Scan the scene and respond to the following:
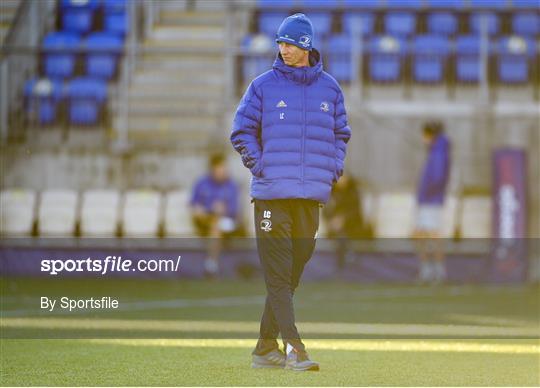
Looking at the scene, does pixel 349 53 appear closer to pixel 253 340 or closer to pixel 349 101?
pixel 349 101

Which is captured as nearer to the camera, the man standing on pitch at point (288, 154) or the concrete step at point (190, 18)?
the man standing on pitch at point (288, 154)

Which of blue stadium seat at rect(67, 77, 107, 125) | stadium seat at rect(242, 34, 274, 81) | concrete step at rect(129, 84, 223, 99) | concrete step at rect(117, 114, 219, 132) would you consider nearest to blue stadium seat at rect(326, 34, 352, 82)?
stadium seat at rect(242, 34, 274, 81)

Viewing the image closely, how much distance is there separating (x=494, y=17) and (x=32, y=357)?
14518mm

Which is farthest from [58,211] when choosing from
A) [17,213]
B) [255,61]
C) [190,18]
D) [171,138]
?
[190,18]

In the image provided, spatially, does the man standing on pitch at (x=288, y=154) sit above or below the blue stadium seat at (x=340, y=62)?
below

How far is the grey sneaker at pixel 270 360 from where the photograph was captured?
7008 mm

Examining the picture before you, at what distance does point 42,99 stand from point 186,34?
125 inches

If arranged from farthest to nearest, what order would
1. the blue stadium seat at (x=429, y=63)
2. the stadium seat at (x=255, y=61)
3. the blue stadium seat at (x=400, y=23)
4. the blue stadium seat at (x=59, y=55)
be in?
1. the blue stadium seat at (x=400, y=23)
2. the blue stadium seat at (x=429, y=63)
3. the blue stadium seat at (x=59, y=55)
4. the stadium seat at (x=255, y=61)

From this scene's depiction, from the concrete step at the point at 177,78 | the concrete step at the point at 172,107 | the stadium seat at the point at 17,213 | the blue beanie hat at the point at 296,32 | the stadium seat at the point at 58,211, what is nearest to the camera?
the blue beanie hat at the point at 296,32

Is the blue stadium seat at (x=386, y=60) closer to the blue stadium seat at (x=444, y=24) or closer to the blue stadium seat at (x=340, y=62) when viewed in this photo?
the blue stadium seat at (x=340, y=62)

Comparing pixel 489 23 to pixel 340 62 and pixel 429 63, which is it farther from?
pixel 340 62

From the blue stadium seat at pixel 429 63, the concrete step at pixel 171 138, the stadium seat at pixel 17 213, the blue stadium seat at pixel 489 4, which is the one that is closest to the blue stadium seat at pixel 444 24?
the blue stadium seat at pixel 489 4

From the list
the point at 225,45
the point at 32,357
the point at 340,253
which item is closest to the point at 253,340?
the point at 32,357

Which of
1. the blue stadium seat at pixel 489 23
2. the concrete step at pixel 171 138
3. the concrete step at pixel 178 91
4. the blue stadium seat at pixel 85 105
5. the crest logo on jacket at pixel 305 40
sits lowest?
the crest logo on jacket at pixel 305 40
